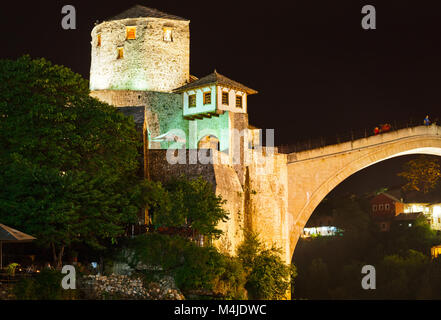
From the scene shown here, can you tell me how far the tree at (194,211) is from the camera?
1049 inches

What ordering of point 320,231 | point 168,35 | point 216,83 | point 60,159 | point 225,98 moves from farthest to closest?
point 320,231 < point 168,35 < point 225,98 < point 216,83 < point 60,159

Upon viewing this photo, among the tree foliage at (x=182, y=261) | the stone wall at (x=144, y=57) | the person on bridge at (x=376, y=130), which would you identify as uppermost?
the stone wall at (x=144, y=57)

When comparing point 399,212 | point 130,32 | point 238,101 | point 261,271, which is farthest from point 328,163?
point 399,212

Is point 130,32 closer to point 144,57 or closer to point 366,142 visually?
point 144,57

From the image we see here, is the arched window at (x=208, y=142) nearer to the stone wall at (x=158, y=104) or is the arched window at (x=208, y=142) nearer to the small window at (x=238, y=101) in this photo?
the stone wall at (x=158, y=104)

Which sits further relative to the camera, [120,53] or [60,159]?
[120,53]

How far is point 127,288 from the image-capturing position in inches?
885

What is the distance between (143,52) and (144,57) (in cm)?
29

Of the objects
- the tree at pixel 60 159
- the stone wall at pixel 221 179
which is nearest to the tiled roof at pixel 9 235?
the tree at pixel 60 159

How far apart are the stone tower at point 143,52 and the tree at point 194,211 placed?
10470mm

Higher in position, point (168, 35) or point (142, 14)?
point (142, 14)

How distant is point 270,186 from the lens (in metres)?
33.5

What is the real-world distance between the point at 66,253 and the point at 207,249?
5357 mm
